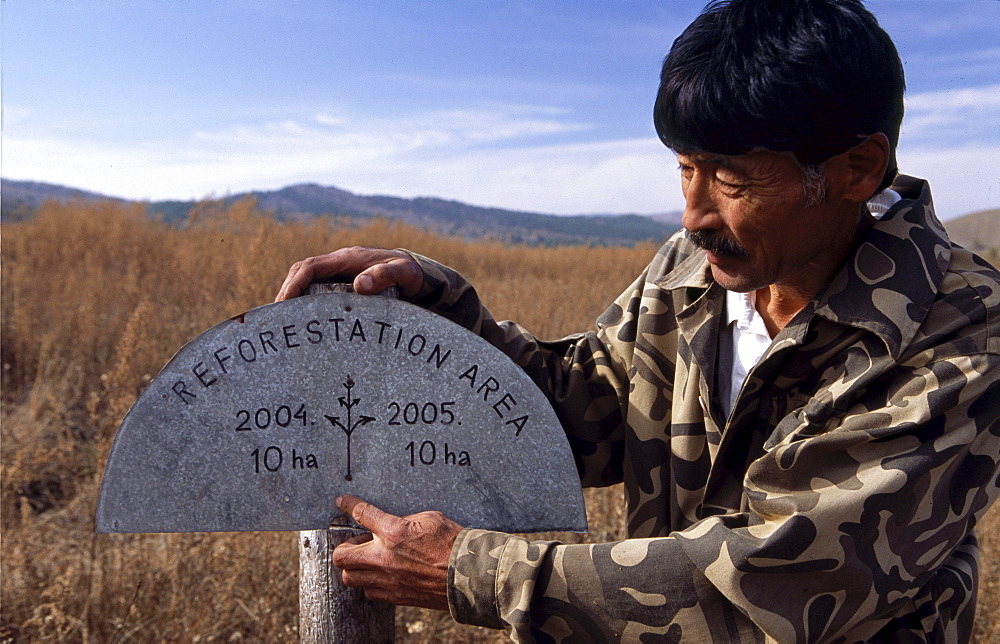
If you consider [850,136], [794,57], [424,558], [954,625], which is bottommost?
[954,625]

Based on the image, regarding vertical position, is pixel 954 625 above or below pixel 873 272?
below

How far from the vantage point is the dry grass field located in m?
2.50

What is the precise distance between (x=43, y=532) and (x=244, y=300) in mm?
1702

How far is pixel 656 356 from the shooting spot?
1.68 meters

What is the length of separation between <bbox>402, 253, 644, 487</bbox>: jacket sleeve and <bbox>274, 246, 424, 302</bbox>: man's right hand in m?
0.21

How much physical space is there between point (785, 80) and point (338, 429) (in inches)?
38.9

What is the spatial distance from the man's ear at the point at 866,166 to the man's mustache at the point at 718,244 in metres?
0.22

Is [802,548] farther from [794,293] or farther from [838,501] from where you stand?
[794,293]

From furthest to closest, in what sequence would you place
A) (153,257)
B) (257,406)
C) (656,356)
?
1. (153,257)
2. (656,356)
3. (257,406)

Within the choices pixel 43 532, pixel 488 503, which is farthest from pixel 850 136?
pixel 43 532

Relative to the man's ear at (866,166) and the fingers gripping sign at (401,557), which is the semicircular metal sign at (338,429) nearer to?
the fingers gripping sign at (401,557)

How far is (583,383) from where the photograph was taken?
174cm

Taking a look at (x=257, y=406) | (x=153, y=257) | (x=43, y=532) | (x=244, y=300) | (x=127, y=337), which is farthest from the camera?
(x=153, y=257)

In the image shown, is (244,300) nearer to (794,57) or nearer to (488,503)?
(488,503)
